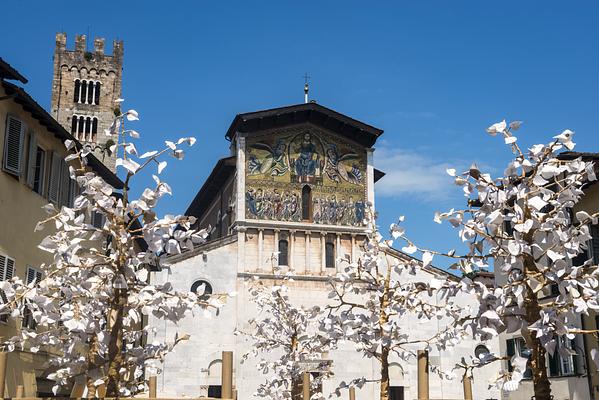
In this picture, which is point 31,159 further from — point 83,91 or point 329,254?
point 83,91

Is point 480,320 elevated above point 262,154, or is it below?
below

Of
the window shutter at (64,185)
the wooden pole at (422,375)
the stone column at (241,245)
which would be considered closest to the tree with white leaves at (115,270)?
the wooden pole at (422,375)

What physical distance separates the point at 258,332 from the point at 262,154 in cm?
1675

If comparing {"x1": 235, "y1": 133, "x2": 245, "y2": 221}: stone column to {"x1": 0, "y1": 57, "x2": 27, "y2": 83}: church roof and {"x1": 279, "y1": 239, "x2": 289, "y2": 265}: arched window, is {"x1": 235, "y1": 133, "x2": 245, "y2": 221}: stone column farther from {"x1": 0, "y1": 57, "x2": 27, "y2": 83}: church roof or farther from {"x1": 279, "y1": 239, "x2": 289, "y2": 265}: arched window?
{"x1": 0, "y1": 57, "x2": 27, "y2": 83}: church roof

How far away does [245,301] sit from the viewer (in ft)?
132

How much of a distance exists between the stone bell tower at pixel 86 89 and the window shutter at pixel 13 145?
59417mm

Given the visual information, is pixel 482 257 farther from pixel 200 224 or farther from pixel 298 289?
pixel 200 224

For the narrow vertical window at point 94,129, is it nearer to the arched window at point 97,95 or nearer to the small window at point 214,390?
the arched window at point 97,95

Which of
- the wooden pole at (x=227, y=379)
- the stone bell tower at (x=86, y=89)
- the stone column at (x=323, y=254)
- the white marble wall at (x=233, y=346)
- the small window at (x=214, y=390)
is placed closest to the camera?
the wooden pole at (x=227, y=379)

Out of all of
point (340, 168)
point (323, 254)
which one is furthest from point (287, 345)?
point (340, 168)

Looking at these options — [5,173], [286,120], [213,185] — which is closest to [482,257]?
[5,173]

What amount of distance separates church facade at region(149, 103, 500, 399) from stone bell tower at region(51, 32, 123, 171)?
39644 mm

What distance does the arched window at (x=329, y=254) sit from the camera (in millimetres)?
42156

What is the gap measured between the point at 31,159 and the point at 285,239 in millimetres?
22613
